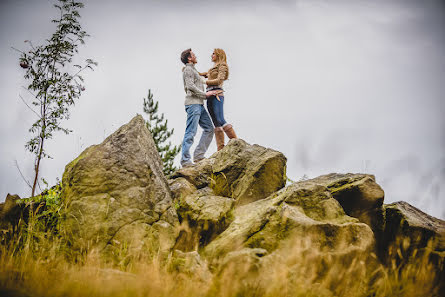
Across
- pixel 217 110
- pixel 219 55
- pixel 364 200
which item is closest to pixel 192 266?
pixel 364 200

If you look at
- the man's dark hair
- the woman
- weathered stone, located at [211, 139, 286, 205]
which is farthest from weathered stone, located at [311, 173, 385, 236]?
the man's dark hair

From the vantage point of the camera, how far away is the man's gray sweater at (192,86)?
29.0 feet

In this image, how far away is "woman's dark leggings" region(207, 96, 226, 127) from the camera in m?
9.09

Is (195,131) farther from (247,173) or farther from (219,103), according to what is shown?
(247,173)

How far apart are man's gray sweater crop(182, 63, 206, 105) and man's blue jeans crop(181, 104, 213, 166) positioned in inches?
6.8

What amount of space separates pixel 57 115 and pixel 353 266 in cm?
788

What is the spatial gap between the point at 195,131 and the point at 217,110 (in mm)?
938

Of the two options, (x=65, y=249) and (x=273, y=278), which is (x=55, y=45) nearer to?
(x=65, y=249)

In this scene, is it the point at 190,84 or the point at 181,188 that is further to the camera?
the point at 190,84

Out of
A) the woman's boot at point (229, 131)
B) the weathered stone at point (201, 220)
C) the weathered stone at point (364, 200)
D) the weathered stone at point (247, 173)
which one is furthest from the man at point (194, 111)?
the weathered stone at point (364, 200)

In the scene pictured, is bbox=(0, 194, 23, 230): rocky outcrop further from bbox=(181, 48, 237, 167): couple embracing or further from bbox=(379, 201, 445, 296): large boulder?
bbox=(379, 201, 445, 296): large boulder

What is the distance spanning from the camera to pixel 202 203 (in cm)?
606

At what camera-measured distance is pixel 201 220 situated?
5.62m

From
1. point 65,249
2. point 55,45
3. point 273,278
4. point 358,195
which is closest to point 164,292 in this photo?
point 273,278
